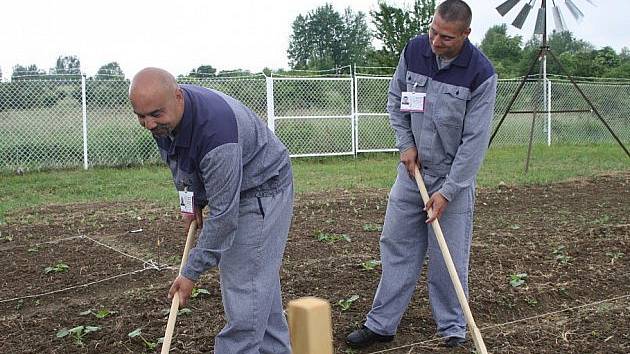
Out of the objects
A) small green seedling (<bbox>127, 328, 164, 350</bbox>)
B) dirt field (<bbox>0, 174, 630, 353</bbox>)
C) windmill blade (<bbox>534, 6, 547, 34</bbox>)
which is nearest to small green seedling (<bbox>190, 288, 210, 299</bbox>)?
dirt field (<bbox>0, 174, 630, 353</bbox>)

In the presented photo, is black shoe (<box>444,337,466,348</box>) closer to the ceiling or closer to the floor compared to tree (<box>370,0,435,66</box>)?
closer to the floor

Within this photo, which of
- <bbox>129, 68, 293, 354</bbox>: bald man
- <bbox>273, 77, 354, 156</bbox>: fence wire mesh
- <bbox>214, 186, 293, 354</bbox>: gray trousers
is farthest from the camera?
<bbox>273, 77, 354, 156</bbox>: fence wire mesh

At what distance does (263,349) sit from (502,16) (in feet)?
25.9

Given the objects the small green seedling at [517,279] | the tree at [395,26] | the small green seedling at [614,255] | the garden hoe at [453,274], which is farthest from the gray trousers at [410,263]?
the tree at [395,26]

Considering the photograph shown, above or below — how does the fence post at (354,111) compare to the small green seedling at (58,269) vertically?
above

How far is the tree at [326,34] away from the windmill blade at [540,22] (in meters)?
27.1

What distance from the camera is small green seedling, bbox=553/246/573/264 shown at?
19.1 ft

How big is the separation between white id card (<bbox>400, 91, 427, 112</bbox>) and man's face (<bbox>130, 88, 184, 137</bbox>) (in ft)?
4.96

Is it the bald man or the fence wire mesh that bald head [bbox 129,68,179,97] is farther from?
the fence wire mesh

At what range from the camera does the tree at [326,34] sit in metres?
37.8

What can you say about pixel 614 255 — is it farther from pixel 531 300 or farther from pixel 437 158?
pixel 437 158

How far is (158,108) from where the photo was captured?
8.76 feet

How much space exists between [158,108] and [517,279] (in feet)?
11.0

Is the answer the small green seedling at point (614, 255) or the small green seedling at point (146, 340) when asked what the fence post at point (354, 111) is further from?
the small green seedling at point (146, 340)
